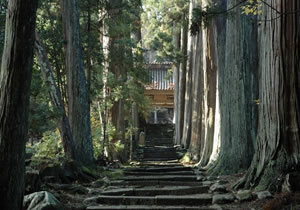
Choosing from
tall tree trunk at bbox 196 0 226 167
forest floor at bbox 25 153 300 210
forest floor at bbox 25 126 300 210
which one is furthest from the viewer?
tall tree trunk at bbox 196 0 226 167

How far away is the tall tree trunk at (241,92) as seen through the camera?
8.84 m

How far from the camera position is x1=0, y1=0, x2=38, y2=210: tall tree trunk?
Answer: 14.5 ft

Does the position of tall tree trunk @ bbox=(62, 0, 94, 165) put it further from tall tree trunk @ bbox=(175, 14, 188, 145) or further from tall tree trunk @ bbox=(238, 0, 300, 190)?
tall tree trunk @ bbox=(175, 14, 188, 145)

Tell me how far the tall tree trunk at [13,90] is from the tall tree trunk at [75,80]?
6.12 meters

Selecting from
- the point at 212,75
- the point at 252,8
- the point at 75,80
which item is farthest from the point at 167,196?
the point at 212,75

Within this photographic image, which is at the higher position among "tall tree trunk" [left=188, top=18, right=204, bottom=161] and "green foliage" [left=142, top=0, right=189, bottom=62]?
"green foliage" [left=142, top=0, right=189, bottom=62]

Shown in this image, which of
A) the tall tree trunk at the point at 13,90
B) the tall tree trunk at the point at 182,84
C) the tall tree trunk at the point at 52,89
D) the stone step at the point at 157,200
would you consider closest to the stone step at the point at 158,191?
the stone step at the point at 157,200

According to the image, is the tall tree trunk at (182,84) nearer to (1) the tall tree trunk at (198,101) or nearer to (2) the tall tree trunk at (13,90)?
(1) the tall tree trunk at (198,101)

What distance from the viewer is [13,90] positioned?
4441mm

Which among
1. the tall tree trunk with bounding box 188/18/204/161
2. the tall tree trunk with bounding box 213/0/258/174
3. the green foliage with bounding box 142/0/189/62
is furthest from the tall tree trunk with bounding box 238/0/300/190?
the green foliage with bounding box 142/0/189/62

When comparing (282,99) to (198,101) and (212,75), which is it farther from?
(198,101)

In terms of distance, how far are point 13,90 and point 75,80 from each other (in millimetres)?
6243

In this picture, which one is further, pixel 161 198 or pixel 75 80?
pixel 75 80

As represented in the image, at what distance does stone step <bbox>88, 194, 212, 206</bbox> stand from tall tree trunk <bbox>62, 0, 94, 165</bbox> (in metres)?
3.95
